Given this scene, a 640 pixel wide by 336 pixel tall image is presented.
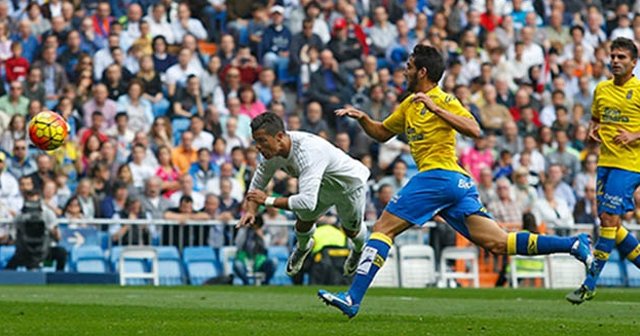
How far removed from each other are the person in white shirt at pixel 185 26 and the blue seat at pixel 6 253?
20.1ft

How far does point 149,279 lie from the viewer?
23.7 m

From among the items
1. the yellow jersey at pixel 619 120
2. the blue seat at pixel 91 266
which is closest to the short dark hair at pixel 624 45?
the yellow jersey at pixel 619 120

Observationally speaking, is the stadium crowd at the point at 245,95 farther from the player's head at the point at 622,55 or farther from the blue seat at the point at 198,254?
the player's head at the point at 622,55

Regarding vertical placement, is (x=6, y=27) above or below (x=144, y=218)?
above

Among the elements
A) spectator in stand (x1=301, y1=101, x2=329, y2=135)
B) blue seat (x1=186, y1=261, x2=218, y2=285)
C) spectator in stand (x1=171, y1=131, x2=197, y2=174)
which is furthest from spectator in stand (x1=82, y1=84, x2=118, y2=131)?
spectator in stand (x1=301, y1=101, x2=329, y2=135)

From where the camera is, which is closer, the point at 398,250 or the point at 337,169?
the point at 337,169

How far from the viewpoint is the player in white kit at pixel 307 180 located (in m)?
13.1

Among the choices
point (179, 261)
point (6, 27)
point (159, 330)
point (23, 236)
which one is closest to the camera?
point (159, 330)

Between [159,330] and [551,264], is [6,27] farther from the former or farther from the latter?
[159,330]

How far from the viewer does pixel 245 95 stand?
26281mm

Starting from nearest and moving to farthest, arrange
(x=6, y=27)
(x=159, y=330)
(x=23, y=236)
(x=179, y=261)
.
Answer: (x=159, y=330) < (x=23, y=236) < (x=179, y=261) < (x=6, y=27)

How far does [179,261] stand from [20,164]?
9.61 feet

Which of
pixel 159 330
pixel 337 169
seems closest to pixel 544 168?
pixel 337 169

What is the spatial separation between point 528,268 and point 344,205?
10.2m
